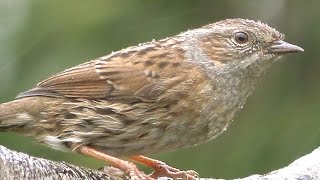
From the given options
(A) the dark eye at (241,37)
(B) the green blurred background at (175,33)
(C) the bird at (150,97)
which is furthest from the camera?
(B) the green blurred background at (175,33)

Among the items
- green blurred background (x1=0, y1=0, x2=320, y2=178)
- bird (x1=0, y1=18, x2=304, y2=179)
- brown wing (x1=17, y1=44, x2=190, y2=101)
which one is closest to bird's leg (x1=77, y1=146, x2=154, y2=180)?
bird (x1=0, y1=18, x2=304, y2=179)

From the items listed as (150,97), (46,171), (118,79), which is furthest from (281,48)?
(46,171)

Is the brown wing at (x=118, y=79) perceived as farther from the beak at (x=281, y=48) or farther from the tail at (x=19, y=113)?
the beak at (x=281, y=48)

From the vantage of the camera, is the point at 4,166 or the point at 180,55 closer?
the point at 4,166

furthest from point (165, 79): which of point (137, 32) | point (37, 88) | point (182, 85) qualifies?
point (137, 32)

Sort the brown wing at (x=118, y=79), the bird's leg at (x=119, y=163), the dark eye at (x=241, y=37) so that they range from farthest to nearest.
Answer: the dark eye at (x=241, y=37) → the brown wing at (x=118, y=79) → the bird's leg at (x=119, y=163)

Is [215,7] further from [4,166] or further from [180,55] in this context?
[4,166]

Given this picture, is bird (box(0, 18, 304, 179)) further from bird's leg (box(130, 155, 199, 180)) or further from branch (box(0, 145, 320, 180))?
branch (box(0, 145, 320, 180))

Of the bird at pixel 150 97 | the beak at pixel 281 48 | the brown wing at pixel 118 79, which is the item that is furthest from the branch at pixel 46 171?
the beak at pixel 281 48
